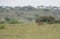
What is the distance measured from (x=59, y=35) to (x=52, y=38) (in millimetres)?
625

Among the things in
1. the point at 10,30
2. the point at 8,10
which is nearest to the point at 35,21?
the point at 10,30

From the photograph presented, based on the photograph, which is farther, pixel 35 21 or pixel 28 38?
pixel 35 21

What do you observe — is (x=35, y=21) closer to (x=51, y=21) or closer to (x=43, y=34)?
(x=51, y=21)

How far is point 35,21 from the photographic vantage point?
12.8 meters

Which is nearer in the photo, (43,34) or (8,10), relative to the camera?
(43,34)

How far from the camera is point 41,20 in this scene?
1310cm

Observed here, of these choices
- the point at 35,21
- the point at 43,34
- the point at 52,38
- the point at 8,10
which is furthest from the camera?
the point at 8,10

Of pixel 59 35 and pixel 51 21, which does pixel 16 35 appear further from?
pixel 51 21

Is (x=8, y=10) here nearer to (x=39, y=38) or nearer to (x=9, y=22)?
(x=9, y=22)

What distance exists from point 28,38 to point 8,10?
900 cm

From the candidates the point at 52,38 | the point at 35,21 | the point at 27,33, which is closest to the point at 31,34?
the point at 27,33

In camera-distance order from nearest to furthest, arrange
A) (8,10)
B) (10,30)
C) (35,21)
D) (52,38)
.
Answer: (52,38)
(10,30)
(35,21)
(8,10)

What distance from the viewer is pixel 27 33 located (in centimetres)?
1005

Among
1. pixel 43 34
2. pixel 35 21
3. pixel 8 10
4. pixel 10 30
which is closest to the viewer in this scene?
pixel 43 34
